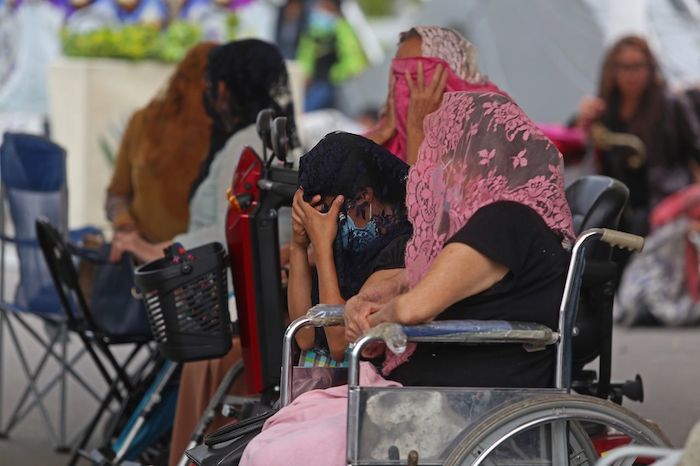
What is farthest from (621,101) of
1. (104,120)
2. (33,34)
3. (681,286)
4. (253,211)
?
(33,34)

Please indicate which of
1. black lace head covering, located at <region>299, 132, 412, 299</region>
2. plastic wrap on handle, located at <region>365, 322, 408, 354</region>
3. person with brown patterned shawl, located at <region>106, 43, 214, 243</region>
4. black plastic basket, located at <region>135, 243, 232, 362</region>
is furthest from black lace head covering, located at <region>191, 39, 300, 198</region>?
plastic wrap on handle, located at <region>365, 322, 408, 354</region>

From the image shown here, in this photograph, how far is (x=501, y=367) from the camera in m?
3.48

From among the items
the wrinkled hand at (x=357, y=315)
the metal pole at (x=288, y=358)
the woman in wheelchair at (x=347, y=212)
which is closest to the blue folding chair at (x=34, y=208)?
the woman in wheelchair at (x=347, y=212)

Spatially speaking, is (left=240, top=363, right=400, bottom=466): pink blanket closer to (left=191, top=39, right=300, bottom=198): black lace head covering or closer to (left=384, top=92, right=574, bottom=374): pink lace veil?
(left=384, top=92, right=574, bottom=374): pink lace veil

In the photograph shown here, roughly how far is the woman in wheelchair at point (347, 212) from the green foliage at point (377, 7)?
1118cm

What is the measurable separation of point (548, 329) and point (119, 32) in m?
9.11

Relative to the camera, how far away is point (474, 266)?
3344 mm

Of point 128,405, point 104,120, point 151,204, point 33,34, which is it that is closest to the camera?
point 128,405

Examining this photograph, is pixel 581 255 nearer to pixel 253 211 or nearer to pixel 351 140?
pixel 351 140

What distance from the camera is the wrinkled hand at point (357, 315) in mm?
3570

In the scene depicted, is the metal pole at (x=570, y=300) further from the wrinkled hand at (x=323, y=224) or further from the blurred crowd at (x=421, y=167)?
the wrinkled hand at (x=323, y=224)

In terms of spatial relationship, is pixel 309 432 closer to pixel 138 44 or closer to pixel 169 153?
pixel 169 153

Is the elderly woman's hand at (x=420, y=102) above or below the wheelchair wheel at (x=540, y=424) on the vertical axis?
above

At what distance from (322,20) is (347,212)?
11.0 meters
